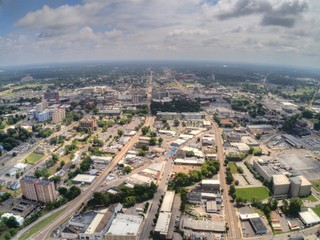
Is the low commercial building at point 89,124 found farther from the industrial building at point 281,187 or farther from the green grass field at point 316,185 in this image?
the green grass field at point 316,185

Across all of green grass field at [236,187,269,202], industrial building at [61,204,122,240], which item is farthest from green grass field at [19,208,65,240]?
green grass field at [236,187,269,202]

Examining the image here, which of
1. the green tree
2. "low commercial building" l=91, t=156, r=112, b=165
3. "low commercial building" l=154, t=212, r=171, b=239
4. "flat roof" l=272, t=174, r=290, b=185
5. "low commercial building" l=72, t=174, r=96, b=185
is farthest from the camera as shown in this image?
"low commercial building" l=91, t=156, r=112, b=165

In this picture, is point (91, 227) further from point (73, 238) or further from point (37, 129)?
point (37, 129)

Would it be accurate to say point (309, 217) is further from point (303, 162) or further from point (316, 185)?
point (303, 162)

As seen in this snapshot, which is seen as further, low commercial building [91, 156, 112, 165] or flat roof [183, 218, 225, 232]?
low commercial building [91, 156, 112, 165]

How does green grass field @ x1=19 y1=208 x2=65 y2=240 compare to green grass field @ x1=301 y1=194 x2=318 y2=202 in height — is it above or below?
above

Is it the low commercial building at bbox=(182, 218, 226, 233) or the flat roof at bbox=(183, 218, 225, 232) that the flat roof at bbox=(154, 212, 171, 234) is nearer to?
the low commercial building at bbox=(182, 218, 226, 233)

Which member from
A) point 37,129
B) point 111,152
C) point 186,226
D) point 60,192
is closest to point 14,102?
point 37,129
